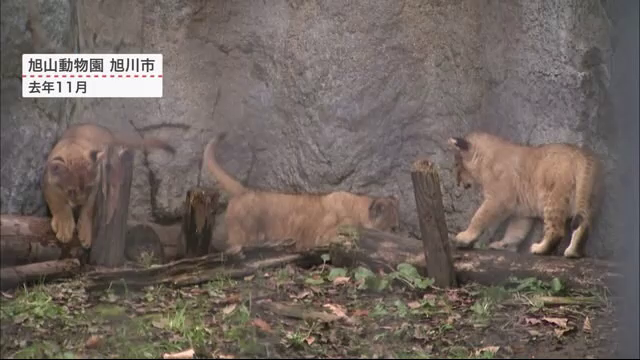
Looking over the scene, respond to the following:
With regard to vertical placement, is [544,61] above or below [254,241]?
above

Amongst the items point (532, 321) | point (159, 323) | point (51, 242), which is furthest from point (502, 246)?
point (51, 242)

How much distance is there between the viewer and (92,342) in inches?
250

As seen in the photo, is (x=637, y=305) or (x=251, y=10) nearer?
(x=637, y=305)

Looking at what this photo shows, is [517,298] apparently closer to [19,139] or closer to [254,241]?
[254,241]

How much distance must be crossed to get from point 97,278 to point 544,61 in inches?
148

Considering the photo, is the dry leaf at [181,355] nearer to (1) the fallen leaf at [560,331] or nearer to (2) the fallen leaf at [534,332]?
(2) the fallen leaf at [534,332]

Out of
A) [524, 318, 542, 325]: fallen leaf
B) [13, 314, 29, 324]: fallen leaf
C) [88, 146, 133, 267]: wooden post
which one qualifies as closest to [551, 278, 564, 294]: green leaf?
[524, 318, 542, 325]: fallen leaf

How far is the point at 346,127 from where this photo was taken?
26.8 feet

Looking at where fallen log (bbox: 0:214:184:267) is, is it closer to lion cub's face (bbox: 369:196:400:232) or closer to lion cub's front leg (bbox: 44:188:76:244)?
lion cub's front leg (bbox: 44:188:76:244)

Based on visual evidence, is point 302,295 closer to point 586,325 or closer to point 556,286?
point 556,286

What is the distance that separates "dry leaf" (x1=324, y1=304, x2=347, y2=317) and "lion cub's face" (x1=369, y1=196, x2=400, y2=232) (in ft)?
3.38

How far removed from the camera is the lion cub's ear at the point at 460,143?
26.2 feet

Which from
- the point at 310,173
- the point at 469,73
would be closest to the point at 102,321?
the point at 310,173

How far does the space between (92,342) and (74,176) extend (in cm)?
171
